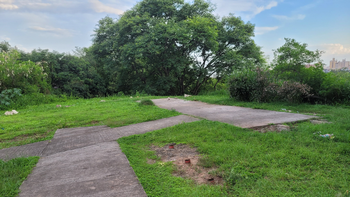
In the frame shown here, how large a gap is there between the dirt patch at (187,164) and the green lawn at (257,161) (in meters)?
0.09

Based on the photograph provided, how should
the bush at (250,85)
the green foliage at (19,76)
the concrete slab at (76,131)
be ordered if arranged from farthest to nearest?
the green foliage at (19,76) → the bush at (250,85) → the concrete slab at (76,131)

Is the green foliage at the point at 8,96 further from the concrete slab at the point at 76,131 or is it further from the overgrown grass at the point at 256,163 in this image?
the overgrown grass at the point at 256,163

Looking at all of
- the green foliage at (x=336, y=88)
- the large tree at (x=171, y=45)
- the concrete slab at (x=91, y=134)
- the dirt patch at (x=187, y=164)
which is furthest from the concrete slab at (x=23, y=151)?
the large tree at (x=171, y=45)

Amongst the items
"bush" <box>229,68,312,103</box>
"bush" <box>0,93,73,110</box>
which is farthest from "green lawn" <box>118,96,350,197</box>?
"bush" <box>0,93,73,110</box>

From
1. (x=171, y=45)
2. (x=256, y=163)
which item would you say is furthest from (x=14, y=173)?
(x=171, y=45)

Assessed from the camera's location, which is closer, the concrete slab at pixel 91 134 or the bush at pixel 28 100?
the concrete slab at pixel 91 134

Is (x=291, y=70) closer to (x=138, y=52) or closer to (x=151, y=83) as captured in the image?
(x=138, y=52)

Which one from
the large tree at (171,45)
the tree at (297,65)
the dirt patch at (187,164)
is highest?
the large tree at (171,45)

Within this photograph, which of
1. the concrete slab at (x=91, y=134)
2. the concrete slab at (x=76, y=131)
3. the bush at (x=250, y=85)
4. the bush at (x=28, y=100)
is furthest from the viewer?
the bush at (x=28, y=100)

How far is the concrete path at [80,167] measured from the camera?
211 cm

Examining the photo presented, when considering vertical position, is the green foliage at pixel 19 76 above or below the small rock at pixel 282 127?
above

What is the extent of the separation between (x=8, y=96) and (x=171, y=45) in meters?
10.5

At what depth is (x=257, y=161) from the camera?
2.51m

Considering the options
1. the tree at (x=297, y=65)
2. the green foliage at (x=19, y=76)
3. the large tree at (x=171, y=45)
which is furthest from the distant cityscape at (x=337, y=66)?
the green foliage at (x=19, y=76)
